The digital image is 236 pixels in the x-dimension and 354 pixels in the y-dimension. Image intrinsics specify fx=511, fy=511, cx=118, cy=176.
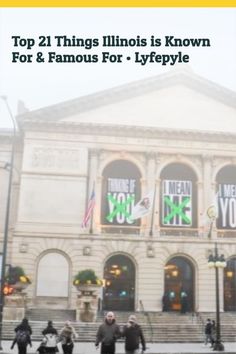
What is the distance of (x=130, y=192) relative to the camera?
41250mm

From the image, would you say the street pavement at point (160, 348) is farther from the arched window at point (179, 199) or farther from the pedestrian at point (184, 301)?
the arched window at point (179, 199)

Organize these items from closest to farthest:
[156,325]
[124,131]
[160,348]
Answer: [160,348]
[156,325]
[124,131]

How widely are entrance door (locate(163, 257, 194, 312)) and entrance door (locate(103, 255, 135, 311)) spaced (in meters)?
2.86

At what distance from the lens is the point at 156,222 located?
134 ft

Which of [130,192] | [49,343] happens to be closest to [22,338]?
[49,343]

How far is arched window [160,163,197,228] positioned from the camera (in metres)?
41.1

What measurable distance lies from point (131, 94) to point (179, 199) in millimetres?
9534

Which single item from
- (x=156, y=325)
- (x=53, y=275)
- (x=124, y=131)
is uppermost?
(x=124, y=131)

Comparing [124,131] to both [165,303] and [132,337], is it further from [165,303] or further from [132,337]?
[132,337]

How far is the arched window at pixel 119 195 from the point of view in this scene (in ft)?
133

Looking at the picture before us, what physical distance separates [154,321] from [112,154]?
14.0 m

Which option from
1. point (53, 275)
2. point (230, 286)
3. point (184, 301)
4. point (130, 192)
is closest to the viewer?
point (184, 301)

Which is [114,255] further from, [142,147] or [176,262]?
[142,147]

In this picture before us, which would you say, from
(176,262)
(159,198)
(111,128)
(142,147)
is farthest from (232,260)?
(111,128)
